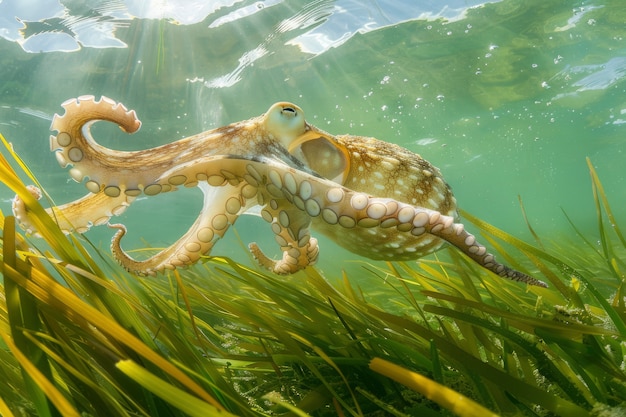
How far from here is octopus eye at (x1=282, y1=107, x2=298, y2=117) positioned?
67.9 inches

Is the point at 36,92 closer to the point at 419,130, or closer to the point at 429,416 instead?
the point at 429,416

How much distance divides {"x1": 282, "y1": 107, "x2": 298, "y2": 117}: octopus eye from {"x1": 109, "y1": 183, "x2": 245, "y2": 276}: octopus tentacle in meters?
0.38

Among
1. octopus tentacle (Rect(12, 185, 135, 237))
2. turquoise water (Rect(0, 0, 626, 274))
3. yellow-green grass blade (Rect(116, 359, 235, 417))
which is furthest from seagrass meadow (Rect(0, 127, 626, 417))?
turquoise water (Rect(0, 0, 626, 274))

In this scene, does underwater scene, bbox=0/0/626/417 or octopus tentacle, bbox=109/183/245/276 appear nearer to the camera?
underwater scene, bbox=0/0/626/417

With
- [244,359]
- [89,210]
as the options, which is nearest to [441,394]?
[244,359]

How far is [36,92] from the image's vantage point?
9438 mm

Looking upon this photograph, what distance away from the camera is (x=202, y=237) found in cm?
189

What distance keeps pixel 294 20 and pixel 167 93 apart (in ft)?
11.6

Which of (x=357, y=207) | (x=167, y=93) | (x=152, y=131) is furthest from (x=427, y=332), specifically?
(x=152, y=131)

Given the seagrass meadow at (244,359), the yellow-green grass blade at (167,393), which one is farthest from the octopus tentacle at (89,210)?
the yellow-green grass blade at (167,393)

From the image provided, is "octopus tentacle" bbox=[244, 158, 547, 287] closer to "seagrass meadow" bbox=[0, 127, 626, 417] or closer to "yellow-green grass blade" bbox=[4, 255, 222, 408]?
"seagrass meadow" bbox=[0, 127, 626, 417]

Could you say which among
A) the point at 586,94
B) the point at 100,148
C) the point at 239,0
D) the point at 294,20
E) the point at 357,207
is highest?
the point at 239,0

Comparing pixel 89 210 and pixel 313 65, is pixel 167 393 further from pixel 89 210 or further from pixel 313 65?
pixel 313 65

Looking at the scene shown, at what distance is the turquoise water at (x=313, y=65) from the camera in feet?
27.2
